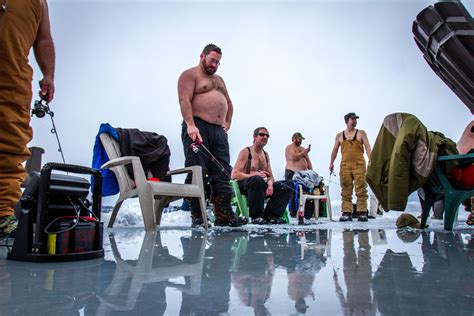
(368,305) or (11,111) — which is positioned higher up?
(11,111)

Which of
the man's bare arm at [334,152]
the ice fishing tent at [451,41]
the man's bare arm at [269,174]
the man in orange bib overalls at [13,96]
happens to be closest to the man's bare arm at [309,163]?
the man's bare arm at [334,152]

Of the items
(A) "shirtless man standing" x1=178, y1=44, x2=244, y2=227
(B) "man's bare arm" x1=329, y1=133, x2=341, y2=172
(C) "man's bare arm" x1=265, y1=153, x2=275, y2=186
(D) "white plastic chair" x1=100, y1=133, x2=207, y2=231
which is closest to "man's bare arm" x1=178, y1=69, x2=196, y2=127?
(A) "shirtless man standing" x1=178, y1=44, x2=244, y2=227

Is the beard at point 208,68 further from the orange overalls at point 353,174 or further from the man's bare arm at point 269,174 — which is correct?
the orange overalls at point 353,174

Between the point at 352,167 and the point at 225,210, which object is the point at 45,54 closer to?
the point at 225,210

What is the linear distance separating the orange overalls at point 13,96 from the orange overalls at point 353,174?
4.21m

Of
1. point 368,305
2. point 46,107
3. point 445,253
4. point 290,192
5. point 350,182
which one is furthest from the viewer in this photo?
point 350,182

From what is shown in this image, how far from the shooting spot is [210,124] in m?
2.97

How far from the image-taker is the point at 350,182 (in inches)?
194

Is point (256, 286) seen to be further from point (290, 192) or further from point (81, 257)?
point (290, 192)

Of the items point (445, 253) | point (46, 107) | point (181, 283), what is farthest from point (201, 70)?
point (181, 283)

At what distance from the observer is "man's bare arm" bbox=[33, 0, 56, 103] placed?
5.42 feet

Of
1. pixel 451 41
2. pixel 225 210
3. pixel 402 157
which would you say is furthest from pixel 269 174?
pixel 451 41

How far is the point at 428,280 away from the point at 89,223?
974mm

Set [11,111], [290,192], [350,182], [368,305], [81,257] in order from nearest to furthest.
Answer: [368,305]
[81,257]
[11,111]
[290,192]
[350,182]
